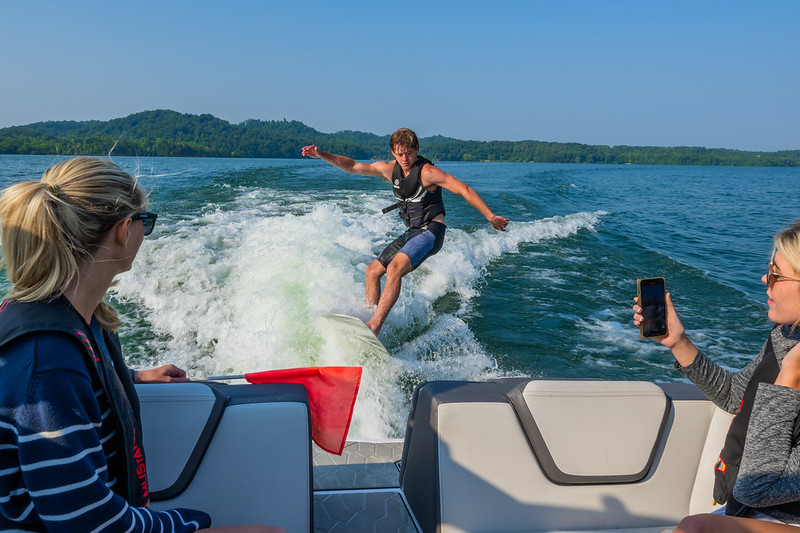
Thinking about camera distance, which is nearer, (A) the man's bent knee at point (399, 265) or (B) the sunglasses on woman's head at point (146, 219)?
(B) the sunglasses on woman's head at point (146, 219)

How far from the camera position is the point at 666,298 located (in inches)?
78.8

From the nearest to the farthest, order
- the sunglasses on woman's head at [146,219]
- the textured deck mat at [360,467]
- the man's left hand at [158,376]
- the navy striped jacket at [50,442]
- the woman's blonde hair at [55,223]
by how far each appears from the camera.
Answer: the navy striped jacket at [50,442] → the woman's blonde hair at [55,223] → the sunglasses on woman's head at [146,219] → the man's left hand at [158,376] → the textured deck mat at [360,467]

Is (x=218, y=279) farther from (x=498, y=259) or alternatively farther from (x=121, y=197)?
(x=121, y=197)

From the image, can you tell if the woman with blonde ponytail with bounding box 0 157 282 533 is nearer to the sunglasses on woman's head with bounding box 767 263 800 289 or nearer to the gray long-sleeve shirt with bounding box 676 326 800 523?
the gray long-sleeve shirt with bounding box 676 326 800 523

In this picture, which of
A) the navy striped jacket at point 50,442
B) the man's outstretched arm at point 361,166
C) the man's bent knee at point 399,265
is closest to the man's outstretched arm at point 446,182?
the man's outstretched arm at point 361,166

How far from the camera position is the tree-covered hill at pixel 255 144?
500 cm

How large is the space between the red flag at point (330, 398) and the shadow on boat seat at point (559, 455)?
27cm

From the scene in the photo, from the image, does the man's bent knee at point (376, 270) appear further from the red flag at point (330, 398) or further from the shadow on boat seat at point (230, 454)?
the shadow on boat seat at point (230, 454)

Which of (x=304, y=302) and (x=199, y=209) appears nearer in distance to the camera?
(x=304, y=302)

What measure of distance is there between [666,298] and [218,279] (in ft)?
19.8

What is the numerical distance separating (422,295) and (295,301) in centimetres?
190

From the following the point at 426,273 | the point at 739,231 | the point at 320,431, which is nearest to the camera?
the point at 320,431

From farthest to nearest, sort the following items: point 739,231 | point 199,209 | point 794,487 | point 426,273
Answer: point 739,231 < point 199,209 < point 426,273 < point 794,487

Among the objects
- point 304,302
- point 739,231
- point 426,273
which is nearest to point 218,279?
point 304,302
